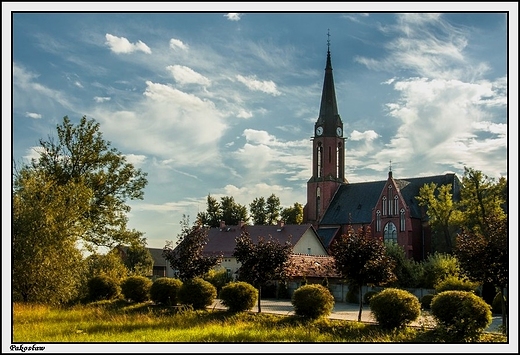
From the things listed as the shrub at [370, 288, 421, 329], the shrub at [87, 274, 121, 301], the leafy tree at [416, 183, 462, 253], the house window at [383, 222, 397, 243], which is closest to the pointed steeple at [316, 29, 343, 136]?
the house window at [383, 222, 397, 243]

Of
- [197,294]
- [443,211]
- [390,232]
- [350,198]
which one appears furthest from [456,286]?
[350,198]

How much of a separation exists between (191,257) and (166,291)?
2.42 meters

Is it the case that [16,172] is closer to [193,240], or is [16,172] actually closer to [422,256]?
[193,240]

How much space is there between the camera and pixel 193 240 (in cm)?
2919

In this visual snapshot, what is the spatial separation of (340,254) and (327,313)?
2.35 m

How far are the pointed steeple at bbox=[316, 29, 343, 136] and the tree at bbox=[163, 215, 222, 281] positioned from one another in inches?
1843

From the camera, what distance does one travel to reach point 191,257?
29.2 meters

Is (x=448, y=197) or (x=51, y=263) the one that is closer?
(x=51, y=263)

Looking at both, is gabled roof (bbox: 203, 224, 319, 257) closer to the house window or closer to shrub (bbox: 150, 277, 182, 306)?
the house window

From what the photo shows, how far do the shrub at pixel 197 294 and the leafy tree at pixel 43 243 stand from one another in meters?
5.36

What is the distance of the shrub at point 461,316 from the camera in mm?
17141

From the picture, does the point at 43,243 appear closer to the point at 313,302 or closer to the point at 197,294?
the point at 197,294

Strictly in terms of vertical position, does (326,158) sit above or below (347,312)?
above

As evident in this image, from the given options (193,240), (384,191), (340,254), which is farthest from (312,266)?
(384,191)
